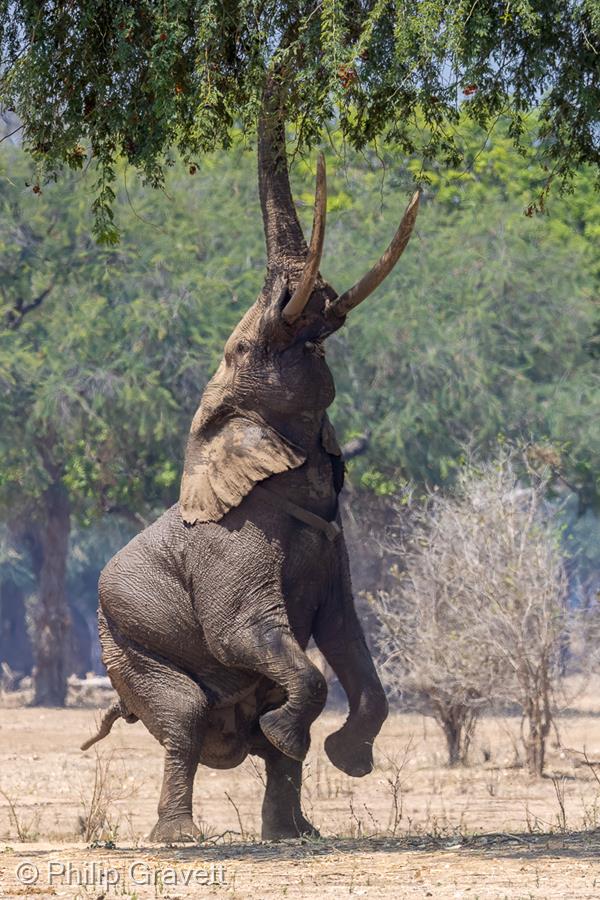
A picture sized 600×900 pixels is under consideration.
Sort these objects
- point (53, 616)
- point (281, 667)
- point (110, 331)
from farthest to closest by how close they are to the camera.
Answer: point (53, 616) → point (110, 331) → point (281, 667)

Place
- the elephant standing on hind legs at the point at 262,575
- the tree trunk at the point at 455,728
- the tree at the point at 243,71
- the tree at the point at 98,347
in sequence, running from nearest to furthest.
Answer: the tree at the point at 243,71 → the elephant standing on hind legs at the point at 262,575 → the tree trunk at the point at 455,728 → the tree at the point at 98,347

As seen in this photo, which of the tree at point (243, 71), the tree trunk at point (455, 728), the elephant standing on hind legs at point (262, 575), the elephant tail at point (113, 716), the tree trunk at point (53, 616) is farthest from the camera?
the tree trunk at point (53, 616)

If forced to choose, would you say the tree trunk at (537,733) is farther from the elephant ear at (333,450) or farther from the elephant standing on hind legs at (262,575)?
the elephant ear at (333,450)

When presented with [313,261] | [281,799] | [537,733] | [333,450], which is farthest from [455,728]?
[313,261]

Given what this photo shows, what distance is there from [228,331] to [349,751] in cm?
1923

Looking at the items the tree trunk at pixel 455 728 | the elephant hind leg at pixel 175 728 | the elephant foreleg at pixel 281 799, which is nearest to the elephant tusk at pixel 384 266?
the elephant hind leg at pixel 175 728

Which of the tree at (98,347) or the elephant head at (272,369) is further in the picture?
the tree at (98,347)

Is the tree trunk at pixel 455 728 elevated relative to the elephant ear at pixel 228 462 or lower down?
elevated

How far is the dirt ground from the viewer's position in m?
7.43

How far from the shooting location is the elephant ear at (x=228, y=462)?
9.55 meters

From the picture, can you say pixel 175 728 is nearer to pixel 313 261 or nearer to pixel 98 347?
pixel 313 261

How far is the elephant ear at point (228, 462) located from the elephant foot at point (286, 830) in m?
1.90

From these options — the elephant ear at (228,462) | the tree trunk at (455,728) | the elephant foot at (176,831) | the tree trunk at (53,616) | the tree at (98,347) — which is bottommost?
the elephant foot at (176,831)

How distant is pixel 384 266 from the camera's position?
353 inches
